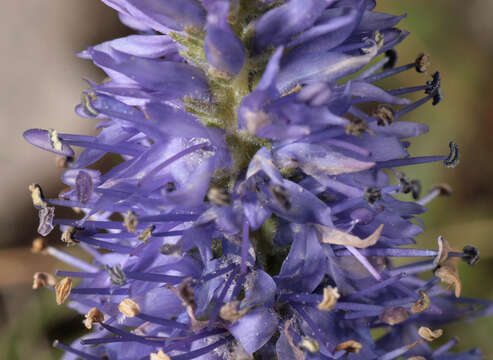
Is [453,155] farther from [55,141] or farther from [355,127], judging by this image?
[55,141]

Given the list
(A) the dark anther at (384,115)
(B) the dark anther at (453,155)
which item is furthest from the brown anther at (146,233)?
(B) the dark anther at (453,155)

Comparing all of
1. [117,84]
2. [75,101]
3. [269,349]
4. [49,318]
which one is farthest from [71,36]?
[269,349]

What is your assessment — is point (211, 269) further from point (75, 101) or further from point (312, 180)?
point (75, 101)

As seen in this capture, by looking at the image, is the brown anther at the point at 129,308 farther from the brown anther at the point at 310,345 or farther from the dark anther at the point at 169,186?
the brown anther at the point at 310,345

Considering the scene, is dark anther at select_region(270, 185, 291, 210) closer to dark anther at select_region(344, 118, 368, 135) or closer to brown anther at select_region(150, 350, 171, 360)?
dark anther at select_region(344, 118, 368, 135)

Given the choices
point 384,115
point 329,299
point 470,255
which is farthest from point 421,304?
point 384,115
